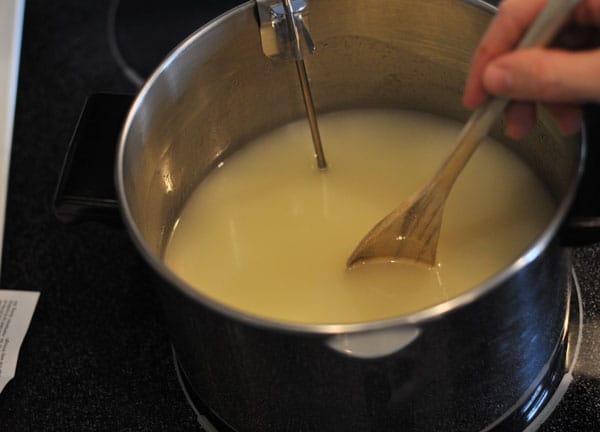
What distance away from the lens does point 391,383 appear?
0.62m

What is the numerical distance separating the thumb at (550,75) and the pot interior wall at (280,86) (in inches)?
6.0

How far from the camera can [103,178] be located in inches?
29.8

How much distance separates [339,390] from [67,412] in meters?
0.33

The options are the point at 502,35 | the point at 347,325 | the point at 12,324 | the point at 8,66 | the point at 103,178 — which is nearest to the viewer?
the point at 347,325

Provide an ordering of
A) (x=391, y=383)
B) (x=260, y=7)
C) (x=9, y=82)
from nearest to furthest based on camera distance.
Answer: (x=391, y=383) → (x=260, y=7) → (x=9, y=82)

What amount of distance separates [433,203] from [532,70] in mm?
200

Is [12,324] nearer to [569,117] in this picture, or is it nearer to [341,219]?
[341,219]

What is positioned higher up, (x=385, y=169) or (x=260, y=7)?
(x=260, y=7)

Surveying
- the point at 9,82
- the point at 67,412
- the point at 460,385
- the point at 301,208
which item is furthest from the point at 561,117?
the point at 9,82

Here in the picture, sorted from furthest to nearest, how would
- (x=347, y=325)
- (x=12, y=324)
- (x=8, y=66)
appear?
(x=8, y=66) < (x=12, y=324) < (x=347, y=325)

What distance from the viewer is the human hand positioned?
0.55 meters

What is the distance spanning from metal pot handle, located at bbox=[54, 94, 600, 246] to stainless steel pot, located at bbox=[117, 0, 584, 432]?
2cm

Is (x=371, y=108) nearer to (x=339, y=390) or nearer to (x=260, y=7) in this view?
(x=260, y=7)

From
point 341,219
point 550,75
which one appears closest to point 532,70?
point 550,75
